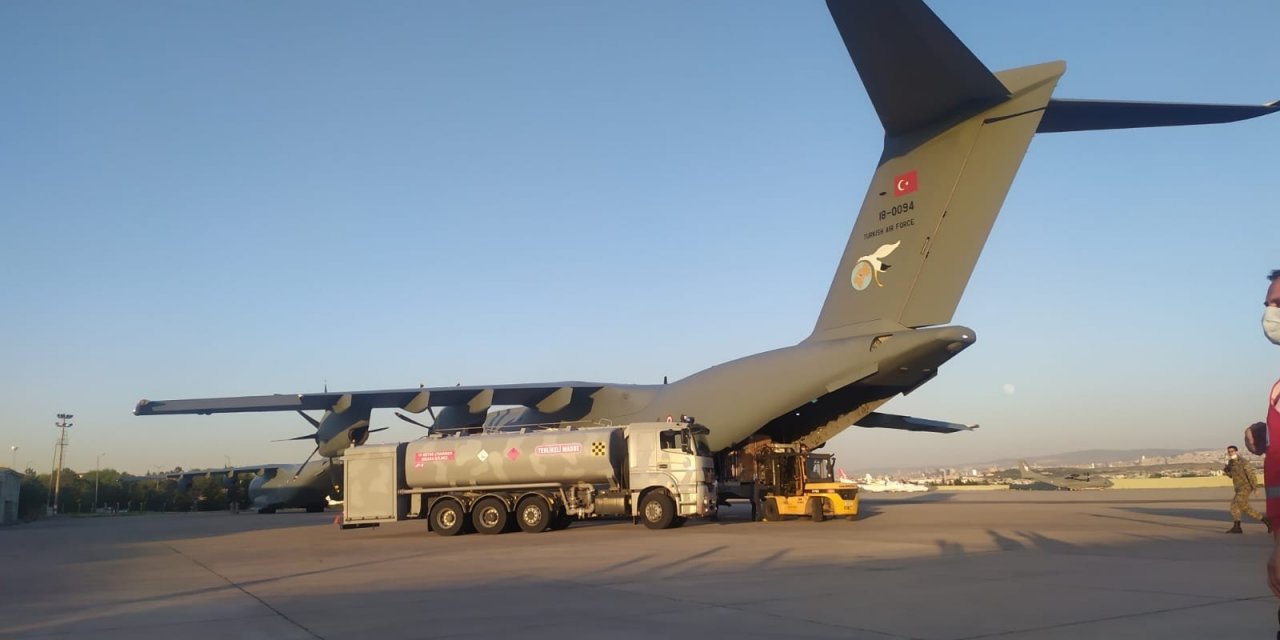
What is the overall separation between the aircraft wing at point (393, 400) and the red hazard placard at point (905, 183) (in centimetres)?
1020

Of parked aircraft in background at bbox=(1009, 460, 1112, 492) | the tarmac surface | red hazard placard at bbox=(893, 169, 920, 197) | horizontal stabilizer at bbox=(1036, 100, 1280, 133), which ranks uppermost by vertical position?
horizontal stabilizer at bbox=(1036, 100, 1280, 133)

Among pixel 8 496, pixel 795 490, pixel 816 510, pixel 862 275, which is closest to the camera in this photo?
pixel 862 275

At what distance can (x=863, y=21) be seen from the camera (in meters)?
14.7

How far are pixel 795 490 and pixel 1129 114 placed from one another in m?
10.7

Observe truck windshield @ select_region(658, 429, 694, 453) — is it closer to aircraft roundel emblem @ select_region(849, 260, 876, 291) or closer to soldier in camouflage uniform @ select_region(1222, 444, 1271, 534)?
aircraft roundel emblem @ select_region(849, 260, 876, 291)

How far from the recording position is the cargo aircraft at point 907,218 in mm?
15758

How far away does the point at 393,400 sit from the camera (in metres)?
24.7

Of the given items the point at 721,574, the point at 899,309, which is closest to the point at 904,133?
the point at 899,309

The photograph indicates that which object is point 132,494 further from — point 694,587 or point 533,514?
point 694,587

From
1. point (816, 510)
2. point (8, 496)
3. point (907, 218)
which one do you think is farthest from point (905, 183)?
point (8, 496)

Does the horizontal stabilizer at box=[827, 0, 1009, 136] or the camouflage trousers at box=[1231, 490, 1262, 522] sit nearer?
the horizontal stabilizer at box=[827, 0, 1009, 136]

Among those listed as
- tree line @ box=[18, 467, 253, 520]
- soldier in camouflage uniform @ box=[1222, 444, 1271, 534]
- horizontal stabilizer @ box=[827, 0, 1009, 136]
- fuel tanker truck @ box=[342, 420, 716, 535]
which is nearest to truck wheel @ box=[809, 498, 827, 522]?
fuel tanker truck @ box=[342, 420, 716, 535]

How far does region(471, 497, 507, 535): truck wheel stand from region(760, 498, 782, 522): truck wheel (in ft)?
20.5

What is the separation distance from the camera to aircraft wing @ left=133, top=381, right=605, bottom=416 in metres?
24.2
